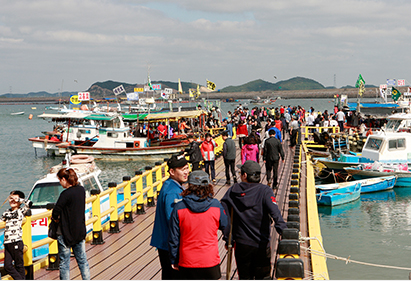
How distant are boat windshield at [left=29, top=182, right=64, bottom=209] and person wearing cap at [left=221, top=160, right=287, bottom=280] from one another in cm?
695

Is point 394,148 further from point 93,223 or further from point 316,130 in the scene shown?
point 93,223

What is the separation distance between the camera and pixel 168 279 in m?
5.12

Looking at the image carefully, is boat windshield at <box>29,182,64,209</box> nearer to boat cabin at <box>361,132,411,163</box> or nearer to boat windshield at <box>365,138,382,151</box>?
boat cabin at <box>361,132,411,163</box>

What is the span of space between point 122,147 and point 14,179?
8.45 meters

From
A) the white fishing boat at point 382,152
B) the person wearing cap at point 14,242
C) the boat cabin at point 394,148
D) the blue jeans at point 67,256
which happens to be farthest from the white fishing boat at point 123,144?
the blue jeans at point 67,256

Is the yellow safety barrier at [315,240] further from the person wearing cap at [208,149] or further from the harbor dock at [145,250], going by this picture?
the person wearing cap at [208,149]

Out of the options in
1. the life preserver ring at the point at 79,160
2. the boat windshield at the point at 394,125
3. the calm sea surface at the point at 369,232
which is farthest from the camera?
the boat windshield at the point at 394,125

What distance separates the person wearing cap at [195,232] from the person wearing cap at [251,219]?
676 millimetres

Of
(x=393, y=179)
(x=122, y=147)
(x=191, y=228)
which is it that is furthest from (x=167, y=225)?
(x=122, y=147)

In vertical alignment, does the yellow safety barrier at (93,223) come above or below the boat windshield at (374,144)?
above

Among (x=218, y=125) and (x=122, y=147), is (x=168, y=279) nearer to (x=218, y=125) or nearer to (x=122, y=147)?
(x=122, y=147)

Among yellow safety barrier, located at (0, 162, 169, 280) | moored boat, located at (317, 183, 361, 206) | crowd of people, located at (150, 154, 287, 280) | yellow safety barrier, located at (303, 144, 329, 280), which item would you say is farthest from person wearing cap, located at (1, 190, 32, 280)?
moored boat, located at (317, 183, 361, 206)

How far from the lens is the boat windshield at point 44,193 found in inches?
432

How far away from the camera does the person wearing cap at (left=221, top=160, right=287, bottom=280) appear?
5332mm
